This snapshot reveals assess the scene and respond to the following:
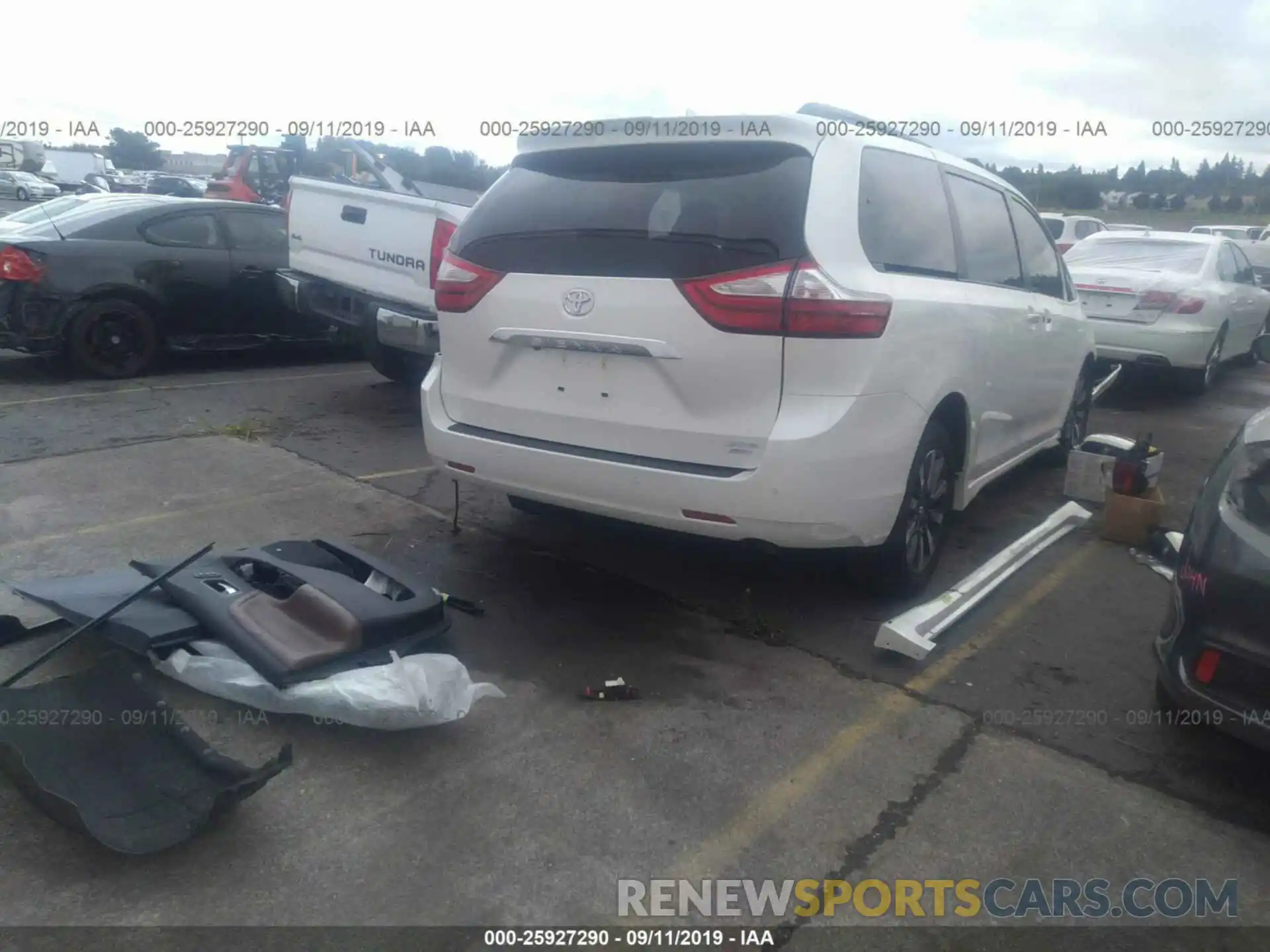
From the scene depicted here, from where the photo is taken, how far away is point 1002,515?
5.73m

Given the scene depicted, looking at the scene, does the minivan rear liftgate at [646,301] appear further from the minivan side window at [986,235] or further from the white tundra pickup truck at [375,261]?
the white tundra pickup truck at [375,261]

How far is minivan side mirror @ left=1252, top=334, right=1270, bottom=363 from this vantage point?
181 inches

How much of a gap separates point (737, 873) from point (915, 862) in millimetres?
479

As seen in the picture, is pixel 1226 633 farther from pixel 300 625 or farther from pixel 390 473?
pixel 390 473

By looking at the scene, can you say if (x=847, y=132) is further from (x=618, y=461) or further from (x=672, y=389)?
(x=618, y=461)

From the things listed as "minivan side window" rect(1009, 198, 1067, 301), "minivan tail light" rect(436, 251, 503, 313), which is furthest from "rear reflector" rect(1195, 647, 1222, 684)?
"minivan side window" rect(1009, 198, 1067, 301)

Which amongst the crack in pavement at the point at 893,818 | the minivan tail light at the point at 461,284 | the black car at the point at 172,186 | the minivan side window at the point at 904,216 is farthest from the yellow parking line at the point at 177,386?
the black car at the point at 172,186

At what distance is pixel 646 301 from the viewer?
3.50 metres

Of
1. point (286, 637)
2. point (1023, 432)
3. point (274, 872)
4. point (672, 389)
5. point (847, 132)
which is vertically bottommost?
point (274, 872)

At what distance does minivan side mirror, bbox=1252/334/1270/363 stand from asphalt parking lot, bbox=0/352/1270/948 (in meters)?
1.12

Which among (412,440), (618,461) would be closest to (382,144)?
(412,440)

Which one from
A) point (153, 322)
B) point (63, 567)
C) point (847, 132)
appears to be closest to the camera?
point (847, 132)

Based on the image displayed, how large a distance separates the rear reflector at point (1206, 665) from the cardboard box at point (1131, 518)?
8.13ft

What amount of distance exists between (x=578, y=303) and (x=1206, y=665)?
232 cm
